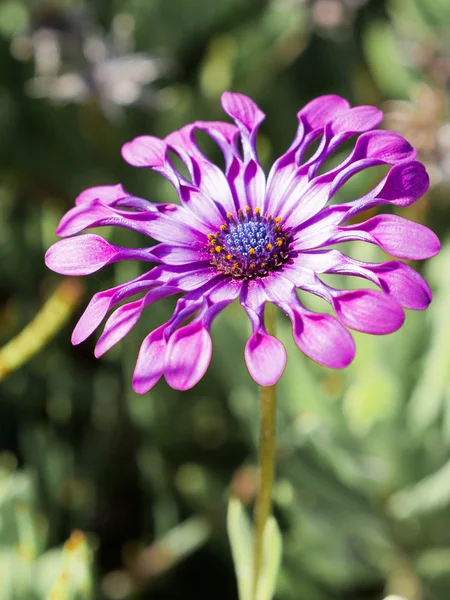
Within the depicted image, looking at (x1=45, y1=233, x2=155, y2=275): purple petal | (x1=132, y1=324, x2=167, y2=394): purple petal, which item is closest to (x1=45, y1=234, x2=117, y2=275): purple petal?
(x1=45, y1=233, x2=155, y2=275): purple petal

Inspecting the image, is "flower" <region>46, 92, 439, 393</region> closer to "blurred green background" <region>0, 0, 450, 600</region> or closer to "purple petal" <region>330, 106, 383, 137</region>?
"purple petal" <region>330, 106, 383, 137</region>

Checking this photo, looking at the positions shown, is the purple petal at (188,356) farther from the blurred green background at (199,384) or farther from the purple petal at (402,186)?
the blurred green background at (199,384)

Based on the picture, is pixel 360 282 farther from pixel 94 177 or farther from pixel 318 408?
pixel 94 177

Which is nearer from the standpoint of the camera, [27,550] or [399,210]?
[27,550]

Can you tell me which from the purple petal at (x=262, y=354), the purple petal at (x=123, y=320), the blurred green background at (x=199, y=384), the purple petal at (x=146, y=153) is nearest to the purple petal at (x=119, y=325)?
the purple petal at (x=123, y=320)

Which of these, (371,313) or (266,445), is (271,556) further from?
(371,313)

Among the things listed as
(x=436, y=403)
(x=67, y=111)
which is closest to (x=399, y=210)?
(x=436, y=403)

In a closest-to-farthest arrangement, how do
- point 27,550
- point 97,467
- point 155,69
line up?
point 27,550 → point 97,467 → point 155,69
